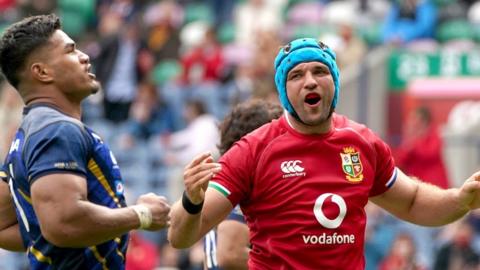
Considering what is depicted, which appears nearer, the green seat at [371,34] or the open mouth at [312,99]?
the open mouth at [312,99]

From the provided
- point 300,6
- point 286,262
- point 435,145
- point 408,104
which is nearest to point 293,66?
point 286,262

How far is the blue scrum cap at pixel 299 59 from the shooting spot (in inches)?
254

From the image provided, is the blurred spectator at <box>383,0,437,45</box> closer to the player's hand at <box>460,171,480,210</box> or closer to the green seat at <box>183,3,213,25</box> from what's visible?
the green seat at <box>183,3,213,25</box>

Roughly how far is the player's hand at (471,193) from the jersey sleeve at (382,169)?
333 millimetres

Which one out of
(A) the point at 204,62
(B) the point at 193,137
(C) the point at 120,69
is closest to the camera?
(B) the point at 193,137

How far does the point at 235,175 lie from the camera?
6414mm

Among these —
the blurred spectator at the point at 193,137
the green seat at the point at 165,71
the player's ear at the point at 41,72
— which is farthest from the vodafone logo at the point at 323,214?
the green seat at the point at 165,71

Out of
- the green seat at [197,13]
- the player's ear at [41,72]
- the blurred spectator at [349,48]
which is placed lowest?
the green seat at [197,13]

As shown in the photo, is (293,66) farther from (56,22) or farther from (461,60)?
(461,60)

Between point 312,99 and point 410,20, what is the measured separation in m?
11.9

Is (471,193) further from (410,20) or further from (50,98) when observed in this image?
(410,20)

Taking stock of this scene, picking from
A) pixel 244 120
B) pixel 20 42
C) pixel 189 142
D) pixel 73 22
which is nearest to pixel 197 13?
pixel 73 22

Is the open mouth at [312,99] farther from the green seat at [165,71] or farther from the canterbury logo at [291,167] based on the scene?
the green seat at [165,71]

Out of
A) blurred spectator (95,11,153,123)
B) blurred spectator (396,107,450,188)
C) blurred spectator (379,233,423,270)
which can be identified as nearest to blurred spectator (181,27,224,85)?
blurred spectator (95,11,153,123)
